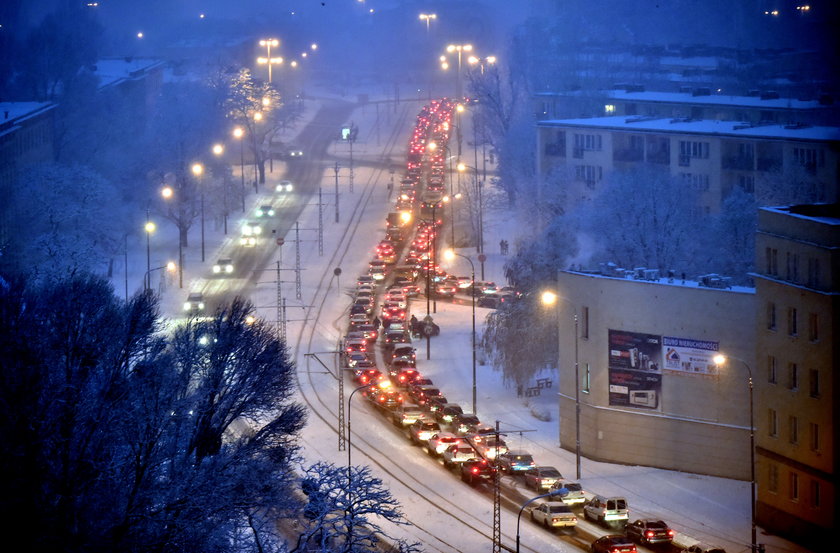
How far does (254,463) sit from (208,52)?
113 meters

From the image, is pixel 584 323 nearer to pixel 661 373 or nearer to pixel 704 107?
pixel 661 373

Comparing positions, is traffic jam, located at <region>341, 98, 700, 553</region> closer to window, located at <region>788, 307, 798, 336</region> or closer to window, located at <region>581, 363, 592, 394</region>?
window, located at <region>581, 363, 592, 394</region>

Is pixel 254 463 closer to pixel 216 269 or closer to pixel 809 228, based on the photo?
pixel 809 228

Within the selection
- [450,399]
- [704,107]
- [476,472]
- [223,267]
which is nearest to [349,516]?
[476,472]

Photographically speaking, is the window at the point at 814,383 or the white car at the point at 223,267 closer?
the window at the point at 814,383

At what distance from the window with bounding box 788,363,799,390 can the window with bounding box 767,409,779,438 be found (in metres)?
0.99

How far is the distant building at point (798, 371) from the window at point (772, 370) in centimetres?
3

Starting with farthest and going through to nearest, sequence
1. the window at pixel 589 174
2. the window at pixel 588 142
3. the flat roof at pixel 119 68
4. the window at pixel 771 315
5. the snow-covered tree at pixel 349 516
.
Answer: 1. the flat roof at pixel 119 68
2. the window at pixel 588 142
3. the window at pixel 589 174
4. the window at pixel 771 315
5. the snow-covered tree at pixel 349 516

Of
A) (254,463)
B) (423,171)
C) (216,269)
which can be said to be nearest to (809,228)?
(254,463)

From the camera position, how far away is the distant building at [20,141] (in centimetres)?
7606

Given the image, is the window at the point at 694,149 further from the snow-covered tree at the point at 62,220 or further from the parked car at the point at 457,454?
the parked car at the point at 457,454

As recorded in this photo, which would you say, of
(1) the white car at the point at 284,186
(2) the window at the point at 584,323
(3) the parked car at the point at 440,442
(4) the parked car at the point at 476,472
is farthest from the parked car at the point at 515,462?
(1) the white car at the point at 284,186

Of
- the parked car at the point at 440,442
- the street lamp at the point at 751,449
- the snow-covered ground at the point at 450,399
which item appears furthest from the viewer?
the parked car at the point at 440,442

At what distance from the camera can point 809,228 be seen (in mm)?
39438
